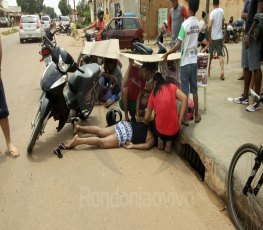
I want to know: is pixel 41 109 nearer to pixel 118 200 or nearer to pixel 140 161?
pixel 140 161

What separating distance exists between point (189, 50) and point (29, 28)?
20247 mm

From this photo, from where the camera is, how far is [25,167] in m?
4.24

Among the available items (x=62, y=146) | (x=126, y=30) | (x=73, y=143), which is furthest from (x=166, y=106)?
(x=126, y=30)

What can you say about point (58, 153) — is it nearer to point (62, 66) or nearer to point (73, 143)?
point (73, 143)

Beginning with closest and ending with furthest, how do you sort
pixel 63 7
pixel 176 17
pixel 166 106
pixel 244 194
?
pixel 244 194 < pixel 166 106 < pixel 176 17 < pixel 63 7

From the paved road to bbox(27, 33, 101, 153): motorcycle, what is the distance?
1.39ft

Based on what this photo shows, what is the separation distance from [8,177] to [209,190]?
2331 millimetres

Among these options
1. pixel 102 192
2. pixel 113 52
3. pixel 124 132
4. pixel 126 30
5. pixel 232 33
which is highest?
pixel 113 52

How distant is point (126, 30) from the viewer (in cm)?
1580

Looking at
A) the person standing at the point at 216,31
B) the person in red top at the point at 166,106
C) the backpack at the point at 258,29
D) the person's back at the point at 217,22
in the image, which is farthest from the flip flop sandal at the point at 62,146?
the person's back at the point at 217,22

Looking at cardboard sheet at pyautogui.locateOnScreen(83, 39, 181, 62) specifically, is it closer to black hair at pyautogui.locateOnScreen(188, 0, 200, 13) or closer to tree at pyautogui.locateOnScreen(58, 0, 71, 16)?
black hair at pyautogui.locateOnScreen(188, 0, 200, 13)

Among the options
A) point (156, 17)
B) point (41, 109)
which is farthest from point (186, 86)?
point (156, 17)

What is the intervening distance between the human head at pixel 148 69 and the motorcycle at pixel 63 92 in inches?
40.6

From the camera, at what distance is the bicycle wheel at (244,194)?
2951 mm
